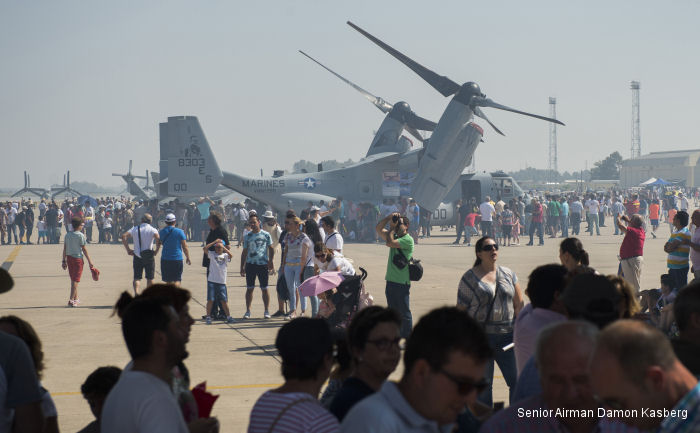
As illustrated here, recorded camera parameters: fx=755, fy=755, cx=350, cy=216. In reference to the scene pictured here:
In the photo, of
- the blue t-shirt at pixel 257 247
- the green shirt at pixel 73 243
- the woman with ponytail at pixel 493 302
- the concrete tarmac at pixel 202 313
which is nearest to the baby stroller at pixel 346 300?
the concrete tarmac at pixel 202 313

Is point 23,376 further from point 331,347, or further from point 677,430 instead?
point 677,430

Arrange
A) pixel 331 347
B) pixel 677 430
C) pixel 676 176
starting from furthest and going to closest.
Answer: pixel 676 176
pixel 331 347
pixel 677 430

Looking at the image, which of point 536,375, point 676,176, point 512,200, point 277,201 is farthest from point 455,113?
point 676,176

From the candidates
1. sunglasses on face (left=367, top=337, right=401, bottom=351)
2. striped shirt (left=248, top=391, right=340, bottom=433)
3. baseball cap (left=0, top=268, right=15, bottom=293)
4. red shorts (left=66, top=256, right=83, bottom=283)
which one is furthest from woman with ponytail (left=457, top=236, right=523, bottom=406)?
red shorts (left=66, top=256, right=83, bottom=283)

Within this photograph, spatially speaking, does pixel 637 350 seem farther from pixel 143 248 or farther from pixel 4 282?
pixel 143 248

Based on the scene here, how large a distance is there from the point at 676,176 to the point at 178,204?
12929 centimetres

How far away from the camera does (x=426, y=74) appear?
30219 millimetres

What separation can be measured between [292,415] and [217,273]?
891 centimetres

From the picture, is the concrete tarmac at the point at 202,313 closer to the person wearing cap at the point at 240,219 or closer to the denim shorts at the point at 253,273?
the denim shorts at the point at 253,273

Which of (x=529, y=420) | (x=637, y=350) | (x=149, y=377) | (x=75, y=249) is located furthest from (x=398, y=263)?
(x=75, y=249)

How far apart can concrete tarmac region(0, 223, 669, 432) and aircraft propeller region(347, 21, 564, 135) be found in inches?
203

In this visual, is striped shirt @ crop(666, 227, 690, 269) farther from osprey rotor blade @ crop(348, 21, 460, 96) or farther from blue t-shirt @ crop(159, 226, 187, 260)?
osprey rotor blade @ crop(348, 21, 460, 96)

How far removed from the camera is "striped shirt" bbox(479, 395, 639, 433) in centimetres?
302

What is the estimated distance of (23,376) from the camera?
3469 mm
